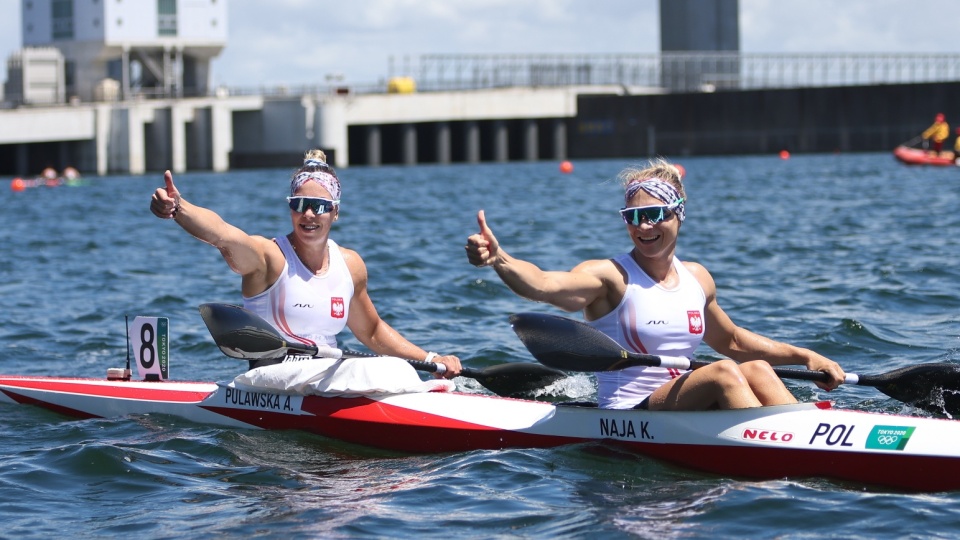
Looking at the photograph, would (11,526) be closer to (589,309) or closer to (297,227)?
(297,227)

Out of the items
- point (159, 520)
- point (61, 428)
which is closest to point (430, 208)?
point (61, 428)

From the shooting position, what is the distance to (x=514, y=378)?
8227 mm

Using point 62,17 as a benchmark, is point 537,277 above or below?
below

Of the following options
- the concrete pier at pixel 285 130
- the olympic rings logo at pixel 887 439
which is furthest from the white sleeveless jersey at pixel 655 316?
the concrete pier at pixel 285 130

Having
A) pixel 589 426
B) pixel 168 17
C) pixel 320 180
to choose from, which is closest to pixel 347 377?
→ pixel 320 180

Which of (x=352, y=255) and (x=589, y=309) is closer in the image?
(x=589, y=309)

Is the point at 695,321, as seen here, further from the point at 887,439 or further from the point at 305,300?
the point at 305,300

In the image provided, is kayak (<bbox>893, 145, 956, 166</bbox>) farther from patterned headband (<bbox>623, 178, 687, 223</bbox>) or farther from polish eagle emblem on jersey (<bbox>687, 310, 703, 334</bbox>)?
patterned headband (<bbox>623, 178, 687, 223</bbox>)

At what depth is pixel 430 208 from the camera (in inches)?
1156

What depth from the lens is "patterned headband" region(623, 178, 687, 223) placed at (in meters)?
6.51

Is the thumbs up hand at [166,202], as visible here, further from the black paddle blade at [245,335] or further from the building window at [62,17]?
the building window at [62,17]

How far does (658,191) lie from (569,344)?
887 millimetres

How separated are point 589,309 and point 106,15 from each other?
2271 inches

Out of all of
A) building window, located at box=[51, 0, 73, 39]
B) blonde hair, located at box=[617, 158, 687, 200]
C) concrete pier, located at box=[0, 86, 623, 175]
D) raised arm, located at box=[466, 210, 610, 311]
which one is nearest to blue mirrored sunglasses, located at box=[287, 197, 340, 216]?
raised arm, located at box=[466, 210, 610, 311]
